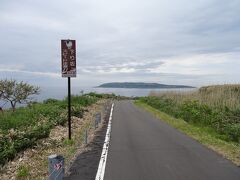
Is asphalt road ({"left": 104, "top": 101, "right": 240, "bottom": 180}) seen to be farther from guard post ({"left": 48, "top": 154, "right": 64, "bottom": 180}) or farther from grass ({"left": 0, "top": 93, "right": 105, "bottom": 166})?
grass ({"left": 0, "top": 93, "right": 105, "bottom": 166})

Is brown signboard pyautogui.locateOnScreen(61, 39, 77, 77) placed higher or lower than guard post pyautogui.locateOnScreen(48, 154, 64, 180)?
higher

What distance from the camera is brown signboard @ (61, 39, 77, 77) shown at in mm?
13453

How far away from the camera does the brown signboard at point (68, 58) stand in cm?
1345

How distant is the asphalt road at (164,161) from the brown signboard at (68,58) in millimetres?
3290

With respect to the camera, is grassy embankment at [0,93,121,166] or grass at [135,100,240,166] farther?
grass at [135,100,240,166]

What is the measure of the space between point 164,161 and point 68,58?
589cm

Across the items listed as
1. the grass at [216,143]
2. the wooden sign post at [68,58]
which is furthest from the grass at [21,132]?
the grass at [216,143]

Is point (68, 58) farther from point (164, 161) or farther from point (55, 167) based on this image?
point (55, 167)

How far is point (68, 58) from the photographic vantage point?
13508mm

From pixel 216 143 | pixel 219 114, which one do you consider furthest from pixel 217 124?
pixel 216 143

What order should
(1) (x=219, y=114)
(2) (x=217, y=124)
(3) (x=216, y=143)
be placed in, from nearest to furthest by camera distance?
1. (3) (x=216, y=143)
2. (2) (x=217, y=124)
3. (1) (x=219, y=114)

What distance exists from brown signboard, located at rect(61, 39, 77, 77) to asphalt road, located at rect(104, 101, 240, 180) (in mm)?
3290

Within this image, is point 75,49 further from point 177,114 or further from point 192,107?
point 177,114

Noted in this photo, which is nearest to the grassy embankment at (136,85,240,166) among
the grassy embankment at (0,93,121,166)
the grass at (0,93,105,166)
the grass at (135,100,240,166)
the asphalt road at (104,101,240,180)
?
the grass at (135,100,240,166)
